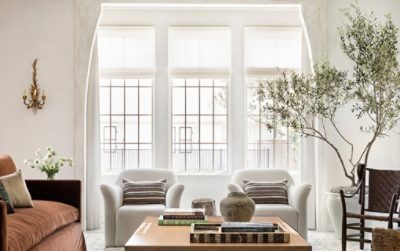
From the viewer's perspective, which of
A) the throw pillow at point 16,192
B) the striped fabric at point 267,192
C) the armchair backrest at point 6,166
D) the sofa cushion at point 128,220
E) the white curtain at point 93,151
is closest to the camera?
the throw pillow at point 16,192

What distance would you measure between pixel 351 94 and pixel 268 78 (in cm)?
148

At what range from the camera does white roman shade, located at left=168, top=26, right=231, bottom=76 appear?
319 inches

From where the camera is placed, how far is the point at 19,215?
468 centimetres

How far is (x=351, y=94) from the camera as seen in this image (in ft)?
22.7

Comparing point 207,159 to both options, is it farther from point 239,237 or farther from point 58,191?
point 239,237

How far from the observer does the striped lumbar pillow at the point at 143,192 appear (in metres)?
6.71

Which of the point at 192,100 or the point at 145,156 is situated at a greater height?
the point at 192,100

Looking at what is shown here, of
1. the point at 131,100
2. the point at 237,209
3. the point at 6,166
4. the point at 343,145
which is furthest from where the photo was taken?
the point at 131,100

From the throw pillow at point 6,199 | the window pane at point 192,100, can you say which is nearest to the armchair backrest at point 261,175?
the window pane at point 192,100

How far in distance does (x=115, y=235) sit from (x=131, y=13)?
10.4 ft

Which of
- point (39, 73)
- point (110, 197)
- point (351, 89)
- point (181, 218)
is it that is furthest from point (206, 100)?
point (181, 218)

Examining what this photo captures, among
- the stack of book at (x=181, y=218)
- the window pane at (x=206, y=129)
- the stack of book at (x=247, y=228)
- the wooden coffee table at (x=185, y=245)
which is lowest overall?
the wooden coffee table at (x=185, y=245)

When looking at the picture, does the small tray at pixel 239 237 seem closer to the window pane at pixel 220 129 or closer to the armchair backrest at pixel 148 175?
A: the armchair backrest at pixel 148 175

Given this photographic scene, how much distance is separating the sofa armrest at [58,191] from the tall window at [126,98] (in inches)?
93.4
